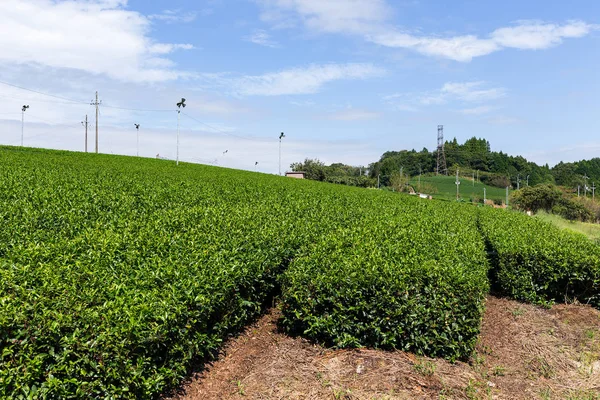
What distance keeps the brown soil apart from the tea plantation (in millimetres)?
269

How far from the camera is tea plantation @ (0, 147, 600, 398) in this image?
12.5 feet

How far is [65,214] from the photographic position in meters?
9.34

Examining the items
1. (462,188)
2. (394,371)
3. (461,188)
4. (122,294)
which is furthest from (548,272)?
(462,188)

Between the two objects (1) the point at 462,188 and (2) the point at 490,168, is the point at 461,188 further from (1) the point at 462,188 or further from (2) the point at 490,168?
(2) the point at 490,168

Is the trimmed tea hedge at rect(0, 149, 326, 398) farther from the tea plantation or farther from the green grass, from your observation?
the green grass

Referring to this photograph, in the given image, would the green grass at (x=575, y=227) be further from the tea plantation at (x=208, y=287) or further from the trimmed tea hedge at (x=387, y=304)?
the trimmed tea hedge at (x=387, y=304)

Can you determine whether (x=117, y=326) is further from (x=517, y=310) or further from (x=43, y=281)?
(x=517, y=310)

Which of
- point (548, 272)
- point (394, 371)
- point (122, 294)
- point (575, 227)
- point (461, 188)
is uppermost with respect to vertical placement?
point (461, 188)

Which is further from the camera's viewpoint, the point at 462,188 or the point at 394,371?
the point at 462,188

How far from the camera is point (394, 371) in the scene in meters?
5.03

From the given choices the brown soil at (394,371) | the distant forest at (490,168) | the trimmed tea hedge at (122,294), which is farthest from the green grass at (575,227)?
the distant forest at (490,168)

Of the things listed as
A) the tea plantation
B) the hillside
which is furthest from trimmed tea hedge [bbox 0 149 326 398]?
the hillside

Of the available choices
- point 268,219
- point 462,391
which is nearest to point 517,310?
point 462,391

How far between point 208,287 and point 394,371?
2.34 metres
